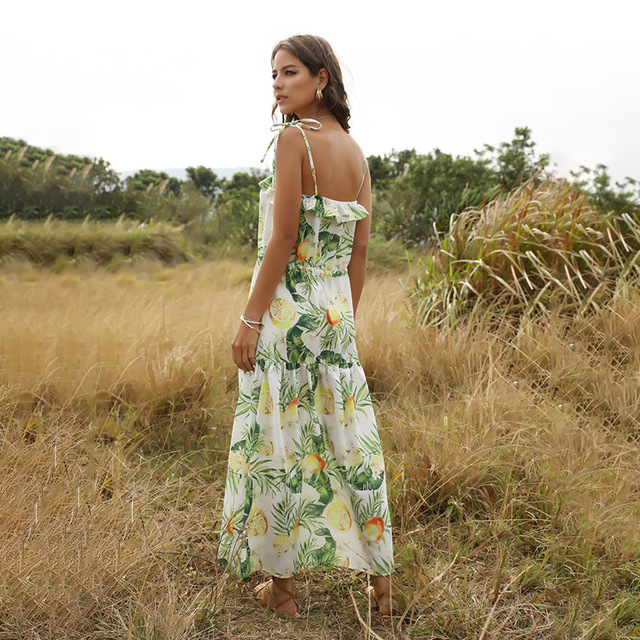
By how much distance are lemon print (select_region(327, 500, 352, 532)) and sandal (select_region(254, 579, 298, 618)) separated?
0.26 m

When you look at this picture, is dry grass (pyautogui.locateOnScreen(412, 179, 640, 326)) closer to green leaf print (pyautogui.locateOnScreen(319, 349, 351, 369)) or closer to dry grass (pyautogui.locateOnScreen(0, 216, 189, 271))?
green leaf print (pyautogui.locateOnScreen(319, 349, 351, 369))

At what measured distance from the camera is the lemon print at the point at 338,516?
6.66 feet

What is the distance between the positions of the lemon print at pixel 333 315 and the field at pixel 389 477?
81 centimetres

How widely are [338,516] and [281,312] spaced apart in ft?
2.32

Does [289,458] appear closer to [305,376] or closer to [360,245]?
[305,376]

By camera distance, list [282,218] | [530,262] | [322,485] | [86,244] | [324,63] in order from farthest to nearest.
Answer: [86,244] → [530,262] → [322,485] → [324,63] → [282,218]

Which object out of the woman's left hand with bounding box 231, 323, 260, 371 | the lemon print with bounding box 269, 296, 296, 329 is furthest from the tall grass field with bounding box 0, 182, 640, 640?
the lemon print with bounding box 269, 296, 296, 329

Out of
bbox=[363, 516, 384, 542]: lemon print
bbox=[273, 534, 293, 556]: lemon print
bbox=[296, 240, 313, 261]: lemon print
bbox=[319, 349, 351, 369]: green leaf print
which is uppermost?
bbox=[296, 240, 313, 261]: lemon print

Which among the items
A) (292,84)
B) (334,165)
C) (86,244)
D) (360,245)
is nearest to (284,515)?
(360,245)

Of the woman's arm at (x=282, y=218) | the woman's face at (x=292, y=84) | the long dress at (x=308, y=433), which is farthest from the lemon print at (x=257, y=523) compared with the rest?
the woman's face at (x=292, y=84)

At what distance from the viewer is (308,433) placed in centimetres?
198

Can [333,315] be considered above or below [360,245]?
below

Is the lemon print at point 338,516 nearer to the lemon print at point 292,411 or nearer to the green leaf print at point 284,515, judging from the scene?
the green leaf print at point 284,515

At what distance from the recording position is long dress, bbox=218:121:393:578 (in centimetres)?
191
